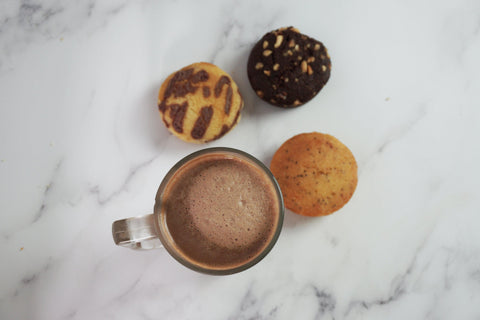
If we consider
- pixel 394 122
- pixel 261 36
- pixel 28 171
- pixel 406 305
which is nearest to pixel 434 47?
pixel 394 122

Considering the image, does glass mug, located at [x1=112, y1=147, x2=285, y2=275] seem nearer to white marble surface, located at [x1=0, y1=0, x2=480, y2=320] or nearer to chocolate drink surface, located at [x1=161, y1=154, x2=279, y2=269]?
chocolate drink surface, located at [x1=161, y1=154, x2=279, y2=269]

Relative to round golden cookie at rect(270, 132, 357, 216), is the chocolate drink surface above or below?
above

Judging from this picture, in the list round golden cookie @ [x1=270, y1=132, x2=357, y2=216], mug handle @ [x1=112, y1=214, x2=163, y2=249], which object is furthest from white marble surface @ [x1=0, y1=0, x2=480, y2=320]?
mug handle @ [x1=112, y1=214, x2=163, y2=249]

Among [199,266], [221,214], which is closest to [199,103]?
[221,214]

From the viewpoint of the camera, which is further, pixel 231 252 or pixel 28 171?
pixel 28 171

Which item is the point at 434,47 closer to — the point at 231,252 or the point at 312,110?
the point at 312,110

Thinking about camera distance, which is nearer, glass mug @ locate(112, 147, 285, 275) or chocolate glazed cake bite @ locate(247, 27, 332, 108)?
glass mug @ locate(112, 147, 285, 275)

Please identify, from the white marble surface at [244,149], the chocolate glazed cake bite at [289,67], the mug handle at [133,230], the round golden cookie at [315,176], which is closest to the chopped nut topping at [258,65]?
the chocolate glazed cake bite at [289,67]
